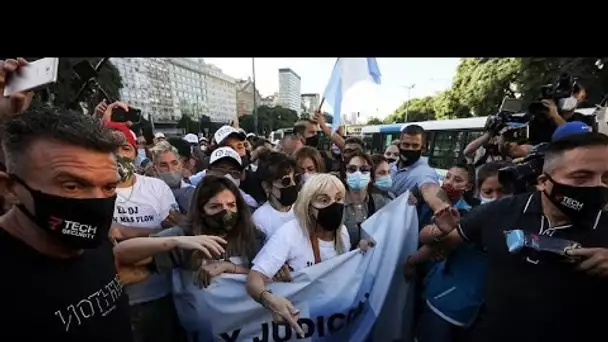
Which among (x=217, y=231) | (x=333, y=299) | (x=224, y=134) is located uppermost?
(x=224, y=134)

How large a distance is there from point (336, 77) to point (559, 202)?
296cm

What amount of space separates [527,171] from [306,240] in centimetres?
124

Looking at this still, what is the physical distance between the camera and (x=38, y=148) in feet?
4.86

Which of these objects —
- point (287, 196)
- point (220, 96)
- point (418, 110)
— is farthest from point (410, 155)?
point (220, 96)

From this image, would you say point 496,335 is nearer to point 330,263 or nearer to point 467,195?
point 330,263

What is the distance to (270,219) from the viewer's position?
9.40ft

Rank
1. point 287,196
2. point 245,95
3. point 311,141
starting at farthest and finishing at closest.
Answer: point 245,95, point 311,141, point 287,196

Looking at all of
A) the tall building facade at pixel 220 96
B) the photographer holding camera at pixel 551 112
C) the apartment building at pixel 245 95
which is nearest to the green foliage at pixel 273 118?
the apartment building at pixel 245 95

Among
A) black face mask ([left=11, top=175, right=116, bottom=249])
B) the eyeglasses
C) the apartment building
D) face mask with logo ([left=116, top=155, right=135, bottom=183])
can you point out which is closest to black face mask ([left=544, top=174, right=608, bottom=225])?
the eyeglasses

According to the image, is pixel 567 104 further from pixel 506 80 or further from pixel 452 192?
pixel 506 80

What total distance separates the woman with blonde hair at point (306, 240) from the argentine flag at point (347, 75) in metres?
1.91

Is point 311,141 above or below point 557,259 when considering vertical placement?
above

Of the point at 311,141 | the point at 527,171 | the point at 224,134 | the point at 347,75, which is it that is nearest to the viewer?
the point at 527,171

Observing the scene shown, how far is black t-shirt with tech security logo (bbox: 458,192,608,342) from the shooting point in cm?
176
